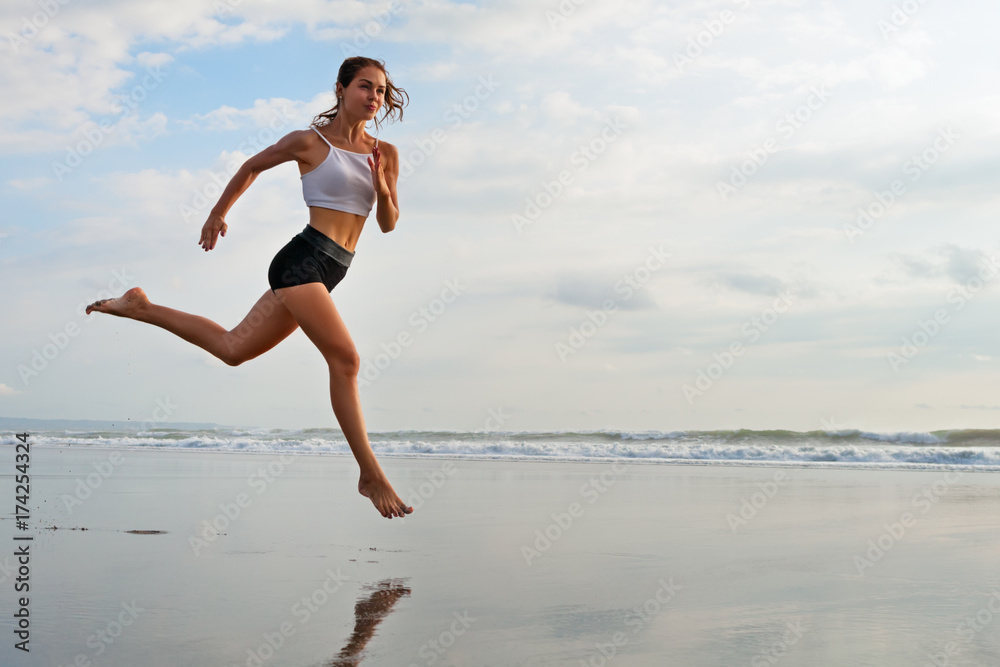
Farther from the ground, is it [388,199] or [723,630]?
[388,199]

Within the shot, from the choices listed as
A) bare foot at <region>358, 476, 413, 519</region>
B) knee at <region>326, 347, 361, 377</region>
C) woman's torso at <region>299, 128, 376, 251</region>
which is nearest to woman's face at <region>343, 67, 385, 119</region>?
woman's torso at <region>299, 128, 376, 251</region>

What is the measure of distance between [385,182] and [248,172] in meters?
0.61

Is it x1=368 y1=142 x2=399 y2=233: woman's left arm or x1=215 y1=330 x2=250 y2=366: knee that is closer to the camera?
x1=368 y1=142 x2=399 y2=233: woman's left arm

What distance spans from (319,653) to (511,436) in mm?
25921

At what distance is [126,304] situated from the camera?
13.8 ft

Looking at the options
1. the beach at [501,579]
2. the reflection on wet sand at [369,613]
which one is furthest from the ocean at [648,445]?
the reflection on wet sand at [369,613]

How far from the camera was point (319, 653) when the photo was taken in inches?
136

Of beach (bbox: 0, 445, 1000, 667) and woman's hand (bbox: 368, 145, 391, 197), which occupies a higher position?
woman's hand (bbox: 368, 145, 391, 197)

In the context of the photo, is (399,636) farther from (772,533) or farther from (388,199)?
(772,533)

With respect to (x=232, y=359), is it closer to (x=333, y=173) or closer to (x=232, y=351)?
(x=232, y=351)

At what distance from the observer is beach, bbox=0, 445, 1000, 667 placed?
11.9 ft

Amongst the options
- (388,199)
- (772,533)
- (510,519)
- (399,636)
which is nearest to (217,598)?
(399,636)

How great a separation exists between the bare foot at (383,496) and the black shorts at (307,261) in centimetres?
88

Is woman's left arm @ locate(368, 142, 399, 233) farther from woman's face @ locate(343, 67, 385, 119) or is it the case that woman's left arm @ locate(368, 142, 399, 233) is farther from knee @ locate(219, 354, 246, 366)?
knee @ locate(219, 354, 246, 366)
